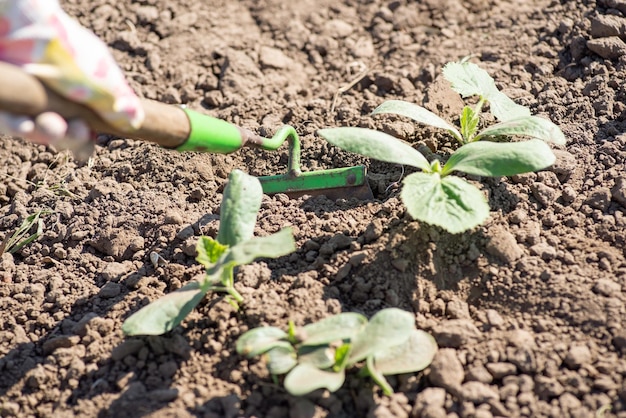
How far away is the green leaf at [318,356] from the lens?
70.5 inches

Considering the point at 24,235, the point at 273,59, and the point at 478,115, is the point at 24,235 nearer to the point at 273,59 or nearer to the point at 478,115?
the point at 273,59

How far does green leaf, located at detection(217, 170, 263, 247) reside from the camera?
80.7 inches

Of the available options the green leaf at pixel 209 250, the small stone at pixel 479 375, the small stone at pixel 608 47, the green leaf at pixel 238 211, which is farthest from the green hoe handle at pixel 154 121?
the small stone at pixel 608 47

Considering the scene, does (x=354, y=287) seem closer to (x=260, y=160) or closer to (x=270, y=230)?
(x=270, y=230)

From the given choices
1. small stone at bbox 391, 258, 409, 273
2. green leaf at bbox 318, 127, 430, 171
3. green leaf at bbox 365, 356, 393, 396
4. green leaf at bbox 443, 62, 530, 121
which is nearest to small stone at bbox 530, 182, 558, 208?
green leaf at bbox 443, 62, 530, 121

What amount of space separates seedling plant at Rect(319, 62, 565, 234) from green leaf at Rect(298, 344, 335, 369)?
0.47 metres

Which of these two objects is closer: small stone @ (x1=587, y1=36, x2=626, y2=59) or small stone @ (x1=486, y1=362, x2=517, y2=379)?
small stone @ (x1=486, y1=362, x2=517, y2=379)

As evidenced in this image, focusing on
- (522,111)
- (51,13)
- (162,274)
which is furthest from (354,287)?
(51,13)

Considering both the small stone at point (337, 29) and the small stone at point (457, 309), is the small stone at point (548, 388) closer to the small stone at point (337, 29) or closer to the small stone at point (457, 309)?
the small stone at point (457, 309)

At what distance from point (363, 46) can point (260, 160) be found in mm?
967

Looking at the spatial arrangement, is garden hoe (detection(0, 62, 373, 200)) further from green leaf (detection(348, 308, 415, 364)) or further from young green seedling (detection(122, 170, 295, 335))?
green leaf (detection(348, 308, 415, 364))

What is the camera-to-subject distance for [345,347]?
1802mm

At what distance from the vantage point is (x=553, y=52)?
115 inches

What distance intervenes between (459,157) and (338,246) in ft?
1.57
